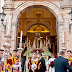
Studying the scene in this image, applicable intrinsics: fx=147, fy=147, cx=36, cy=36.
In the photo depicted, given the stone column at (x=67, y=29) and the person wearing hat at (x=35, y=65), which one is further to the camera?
the stone column at (x=67, y=29)

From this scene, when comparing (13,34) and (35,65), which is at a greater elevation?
(13,34)

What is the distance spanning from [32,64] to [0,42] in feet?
16.7

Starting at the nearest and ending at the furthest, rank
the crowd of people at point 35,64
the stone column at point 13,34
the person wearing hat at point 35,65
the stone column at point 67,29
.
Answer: the crowd of people at point 35,64 < the person wearing hat at point 35,65 < the stone column at point 67,29 < the stone column at point 13,34

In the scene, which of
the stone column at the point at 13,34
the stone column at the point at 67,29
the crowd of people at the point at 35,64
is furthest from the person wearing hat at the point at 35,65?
the stone column at the point at 67,29

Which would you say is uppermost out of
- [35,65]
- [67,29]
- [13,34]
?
[67,29]

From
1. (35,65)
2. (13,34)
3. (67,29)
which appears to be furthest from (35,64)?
(67,29)

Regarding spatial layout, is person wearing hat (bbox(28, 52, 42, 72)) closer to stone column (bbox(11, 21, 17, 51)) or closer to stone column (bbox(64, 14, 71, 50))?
stone column (bbox(11, 21, 17, 51))

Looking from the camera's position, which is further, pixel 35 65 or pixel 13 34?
pixel 13 34

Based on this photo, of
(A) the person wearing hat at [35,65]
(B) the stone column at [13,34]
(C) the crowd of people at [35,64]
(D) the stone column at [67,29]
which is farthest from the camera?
(B) the stone column at [13,34]

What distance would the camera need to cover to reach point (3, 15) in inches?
468

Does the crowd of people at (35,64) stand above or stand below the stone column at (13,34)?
below

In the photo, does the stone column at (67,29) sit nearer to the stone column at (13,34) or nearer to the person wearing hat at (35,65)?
the stone column at (13,34)

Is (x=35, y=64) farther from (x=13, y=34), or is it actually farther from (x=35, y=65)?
(x=13, y=34)

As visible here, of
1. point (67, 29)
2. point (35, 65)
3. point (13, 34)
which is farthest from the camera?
point (13, 34)
